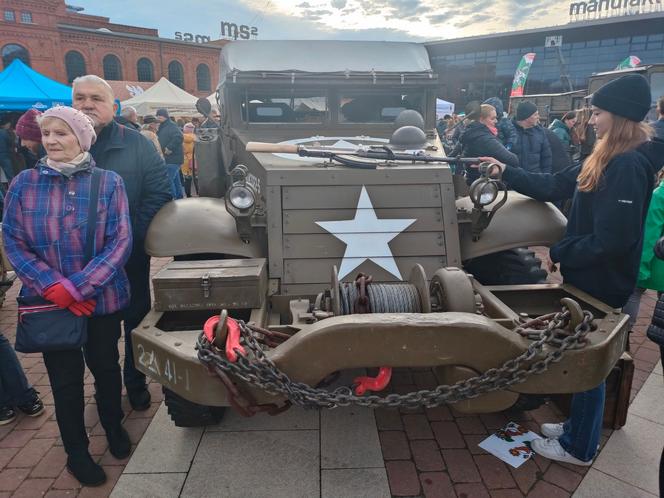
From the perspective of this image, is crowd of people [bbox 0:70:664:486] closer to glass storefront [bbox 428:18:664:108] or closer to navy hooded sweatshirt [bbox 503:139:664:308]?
navy hooded sweatshirt [bbox 503:139:664:308]

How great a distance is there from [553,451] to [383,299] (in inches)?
54.8

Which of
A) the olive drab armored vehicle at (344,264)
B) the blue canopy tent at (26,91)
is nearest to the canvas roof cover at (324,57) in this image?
the olive drab armored vehicle at (344,264)

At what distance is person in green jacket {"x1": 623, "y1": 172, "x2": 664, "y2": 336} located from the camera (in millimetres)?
3309

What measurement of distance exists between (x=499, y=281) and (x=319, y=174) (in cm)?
148

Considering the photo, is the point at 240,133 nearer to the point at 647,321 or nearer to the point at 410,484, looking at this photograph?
the point at 410,484

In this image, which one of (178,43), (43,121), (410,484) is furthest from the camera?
(178,43)

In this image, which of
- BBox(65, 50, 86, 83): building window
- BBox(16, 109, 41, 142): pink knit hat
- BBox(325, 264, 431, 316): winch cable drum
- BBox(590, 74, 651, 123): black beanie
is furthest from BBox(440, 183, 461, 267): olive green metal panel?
BBox(65, 50, 86, 83): building window

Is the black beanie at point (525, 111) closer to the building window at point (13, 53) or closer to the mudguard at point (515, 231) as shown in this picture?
the mudguard at point (515, 231)

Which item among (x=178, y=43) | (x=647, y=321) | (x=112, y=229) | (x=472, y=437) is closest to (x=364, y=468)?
(x=472, y=437)

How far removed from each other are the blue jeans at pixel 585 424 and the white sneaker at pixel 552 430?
0.46ft

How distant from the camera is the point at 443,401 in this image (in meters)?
2.02

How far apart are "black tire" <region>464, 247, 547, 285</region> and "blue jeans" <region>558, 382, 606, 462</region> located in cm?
95

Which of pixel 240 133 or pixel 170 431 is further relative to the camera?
pixel 240 133

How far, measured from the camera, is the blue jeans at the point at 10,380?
3.15 meters
